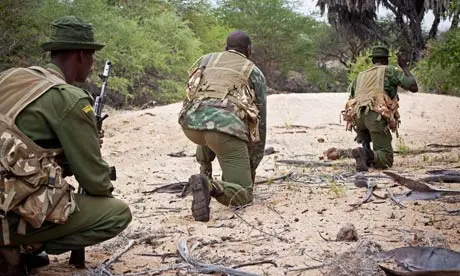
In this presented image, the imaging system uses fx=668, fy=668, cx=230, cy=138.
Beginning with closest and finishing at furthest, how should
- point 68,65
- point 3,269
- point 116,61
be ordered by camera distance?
point 3,269
point 68,65
point 116,61

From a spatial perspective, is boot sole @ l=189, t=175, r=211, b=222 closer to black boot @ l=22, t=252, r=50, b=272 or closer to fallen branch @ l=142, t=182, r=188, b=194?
black boot @ l=22, t=252, r=50, b=272

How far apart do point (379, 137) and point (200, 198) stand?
3346mm

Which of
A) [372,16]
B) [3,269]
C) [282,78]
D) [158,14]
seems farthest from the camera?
[282,78]

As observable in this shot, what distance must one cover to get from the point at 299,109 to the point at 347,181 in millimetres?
7949

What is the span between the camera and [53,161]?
3.40 metres

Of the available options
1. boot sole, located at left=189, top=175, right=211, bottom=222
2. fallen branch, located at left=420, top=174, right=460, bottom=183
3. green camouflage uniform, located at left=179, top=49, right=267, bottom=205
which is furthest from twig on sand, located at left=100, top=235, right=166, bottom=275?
fallen branch, located at left=420, top=174, right=460, bottom=183

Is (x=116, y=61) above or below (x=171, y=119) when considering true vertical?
above

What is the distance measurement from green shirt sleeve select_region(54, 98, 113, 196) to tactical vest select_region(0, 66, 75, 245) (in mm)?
87

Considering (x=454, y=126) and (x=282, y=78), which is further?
(x=282, y=78)

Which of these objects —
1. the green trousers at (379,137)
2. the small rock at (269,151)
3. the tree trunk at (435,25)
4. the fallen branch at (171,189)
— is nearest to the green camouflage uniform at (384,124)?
the green trousers at (379,137)

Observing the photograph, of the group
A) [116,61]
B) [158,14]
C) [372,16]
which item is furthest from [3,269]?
[372,16]

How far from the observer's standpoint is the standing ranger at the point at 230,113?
534 cm

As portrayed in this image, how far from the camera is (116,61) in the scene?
52.8 ft

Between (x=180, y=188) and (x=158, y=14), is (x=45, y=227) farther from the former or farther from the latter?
(x=158, y=14)
